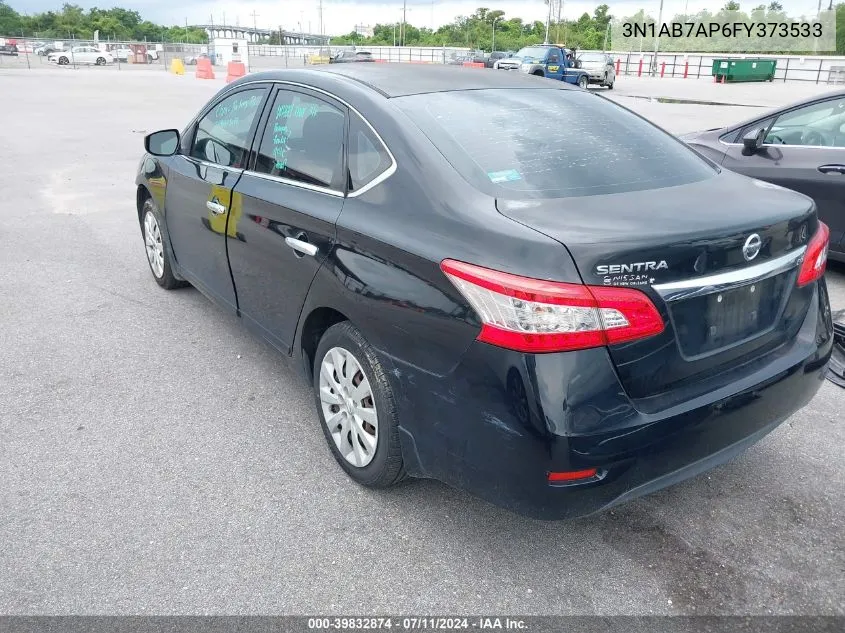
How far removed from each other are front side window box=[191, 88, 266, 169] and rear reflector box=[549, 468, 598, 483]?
2.36m

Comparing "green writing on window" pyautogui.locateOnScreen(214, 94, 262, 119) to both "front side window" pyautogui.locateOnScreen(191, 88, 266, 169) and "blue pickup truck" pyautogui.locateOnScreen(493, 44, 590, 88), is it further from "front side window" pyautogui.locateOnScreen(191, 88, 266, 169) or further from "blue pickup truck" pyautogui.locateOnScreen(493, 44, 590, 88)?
"blue pickup truck" pyautogui.locateOnScreen(493, 44, 590, 88)

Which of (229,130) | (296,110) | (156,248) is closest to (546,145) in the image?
(296,110)

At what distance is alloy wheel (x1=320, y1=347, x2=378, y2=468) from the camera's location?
2.81 metres

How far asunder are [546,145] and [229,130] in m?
1.96

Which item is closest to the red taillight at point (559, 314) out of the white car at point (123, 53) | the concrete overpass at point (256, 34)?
the white car at point (123, 53)

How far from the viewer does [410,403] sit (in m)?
2.52

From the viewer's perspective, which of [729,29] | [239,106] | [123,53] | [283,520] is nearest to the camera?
[283,520]

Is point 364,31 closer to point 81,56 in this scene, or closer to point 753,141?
point 81,56

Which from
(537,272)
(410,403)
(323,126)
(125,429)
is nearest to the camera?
(537,272)

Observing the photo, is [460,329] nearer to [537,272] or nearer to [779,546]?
[537,272]

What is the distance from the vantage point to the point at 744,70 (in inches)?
1511

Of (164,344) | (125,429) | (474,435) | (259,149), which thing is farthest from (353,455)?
(164,344)

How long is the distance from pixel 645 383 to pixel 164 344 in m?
3.21

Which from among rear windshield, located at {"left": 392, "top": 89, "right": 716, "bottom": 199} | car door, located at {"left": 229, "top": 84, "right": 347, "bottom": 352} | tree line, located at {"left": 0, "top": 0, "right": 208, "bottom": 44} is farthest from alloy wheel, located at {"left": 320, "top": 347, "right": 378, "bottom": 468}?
tree line, located at {"left": 0, "top": 0, "right": 208, "bottom": 44}
